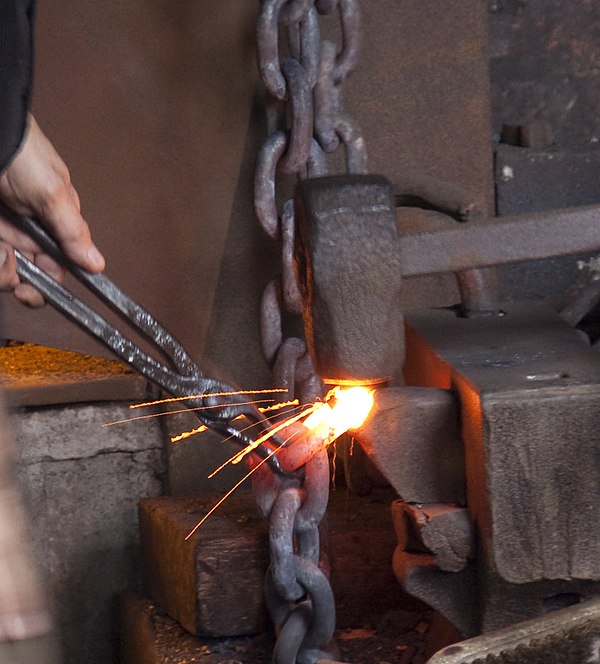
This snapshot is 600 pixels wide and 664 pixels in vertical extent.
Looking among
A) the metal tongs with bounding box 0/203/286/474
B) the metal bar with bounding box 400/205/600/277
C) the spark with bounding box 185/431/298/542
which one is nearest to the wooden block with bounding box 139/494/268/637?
the spark with bounding box 185/431/298/542

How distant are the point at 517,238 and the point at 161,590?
1.15 metres

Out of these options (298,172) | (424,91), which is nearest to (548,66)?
(424,91)

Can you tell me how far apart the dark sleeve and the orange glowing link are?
0.62 metres

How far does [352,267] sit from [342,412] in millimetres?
375

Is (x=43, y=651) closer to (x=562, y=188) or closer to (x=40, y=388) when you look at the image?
(x=40, y=388)

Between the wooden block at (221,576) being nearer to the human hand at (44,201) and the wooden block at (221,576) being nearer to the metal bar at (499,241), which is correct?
the human hand at (44,201)

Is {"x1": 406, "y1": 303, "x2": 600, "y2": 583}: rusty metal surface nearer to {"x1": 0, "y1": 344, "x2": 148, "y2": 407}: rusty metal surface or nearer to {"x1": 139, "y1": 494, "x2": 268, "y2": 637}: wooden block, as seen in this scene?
{"x1": 139, "y1": 494, "x2": 268, "y2": 637}: wooden block

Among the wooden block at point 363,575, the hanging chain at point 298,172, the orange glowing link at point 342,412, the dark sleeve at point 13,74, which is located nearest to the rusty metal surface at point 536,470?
the orange glowing link at point 342,412

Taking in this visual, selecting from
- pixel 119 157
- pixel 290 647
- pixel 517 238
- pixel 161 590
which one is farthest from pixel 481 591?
pixel 119 157

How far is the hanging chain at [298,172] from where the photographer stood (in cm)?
200

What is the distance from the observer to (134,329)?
1903 mm

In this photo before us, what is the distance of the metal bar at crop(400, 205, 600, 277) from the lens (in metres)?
1.59

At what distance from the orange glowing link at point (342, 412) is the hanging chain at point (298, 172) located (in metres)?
0.07

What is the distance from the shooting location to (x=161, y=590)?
237cm
